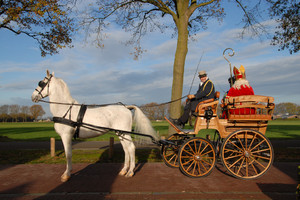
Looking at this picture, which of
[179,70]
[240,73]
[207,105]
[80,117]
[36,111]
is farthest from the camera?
[36,111]

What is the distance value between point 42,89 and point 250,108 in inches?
218

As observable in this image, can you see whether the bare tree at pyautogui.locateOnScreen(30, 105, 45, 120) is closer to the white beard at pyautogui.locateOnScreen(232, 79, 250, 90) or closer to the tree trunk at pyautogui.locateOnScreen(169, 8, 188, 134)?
the tree trunk at pyautogui.locateOnScreen(169, 8, 188, 134)

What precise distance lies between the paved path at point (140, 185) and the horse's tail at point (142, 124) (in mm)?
1141

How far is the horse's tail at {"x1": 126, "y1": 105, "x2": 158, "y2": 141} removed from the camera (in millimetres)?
6695

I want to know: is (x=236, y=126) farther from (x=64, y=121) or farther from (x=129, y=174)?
(x=64, y=121)

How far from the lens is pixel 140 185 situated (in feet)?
17.9

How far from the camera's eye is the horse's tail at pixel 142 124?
6.70m

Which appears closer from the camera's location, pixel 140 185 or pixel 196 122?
pixel 140 185

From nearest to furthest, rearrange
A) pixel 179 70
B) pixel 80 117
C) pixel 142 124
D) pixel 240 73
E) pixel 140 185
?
pixel 140 185, pixel 80 117, pixel 240 73, pixel 142 124, pixel 179 70

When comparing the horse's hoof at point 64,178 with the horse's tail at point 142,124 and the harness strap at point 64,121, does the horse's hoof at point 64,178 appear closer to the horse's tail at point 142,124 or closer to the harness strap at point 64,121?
the harness strap at point 64,121

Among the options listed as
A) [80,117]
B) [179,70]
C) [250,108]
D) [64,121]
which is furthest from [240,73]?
[64,121]

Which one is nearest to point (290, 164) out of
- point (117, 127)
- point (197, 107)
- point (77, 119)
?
point (197, 107)

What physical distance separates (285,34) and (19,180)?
12.6 meters

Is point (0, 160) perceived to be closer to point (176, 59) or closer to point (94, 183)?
point (94, 183)
